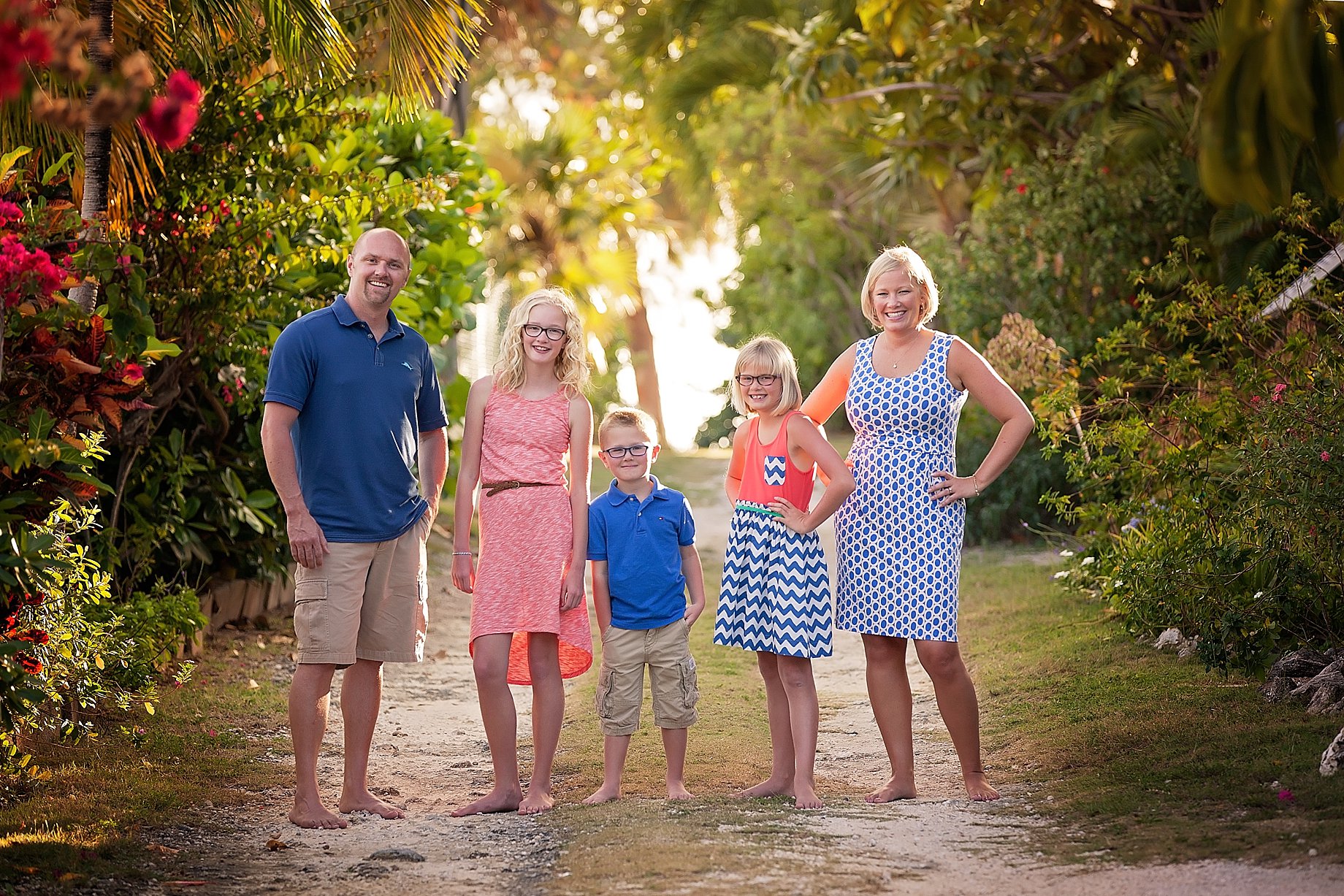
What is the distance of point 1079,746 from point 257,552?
4.97 metres

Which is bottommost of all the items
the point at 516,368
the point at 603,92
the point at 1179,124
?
the point at 516,368

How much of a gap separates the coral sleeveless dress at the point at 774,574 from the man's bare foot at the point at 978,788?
664 mm

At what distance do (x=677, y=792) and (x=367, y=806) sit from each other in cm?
110

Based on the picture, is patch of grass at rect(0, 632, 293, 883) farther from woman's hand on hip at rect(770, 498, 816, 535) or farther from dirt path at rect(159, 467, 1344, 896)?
woman's hand on hip at rect(770, 498, 816, 535)

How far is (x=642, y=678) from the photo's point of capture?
5.06 metres

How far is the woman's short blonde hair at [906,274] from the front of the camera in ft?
16.7

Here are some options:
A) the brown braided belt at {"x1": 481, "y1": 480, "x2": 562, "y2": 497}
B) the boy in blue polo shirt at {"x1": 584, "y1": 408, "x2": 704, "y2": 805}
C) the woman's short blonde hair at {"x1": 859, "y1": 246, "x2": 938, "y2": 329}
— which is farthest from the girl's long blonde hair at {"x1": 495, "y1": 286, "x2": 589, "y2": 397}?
the woman's short blonde hair at {"x1": 859, "y1": 246, "x2": 938, "y2": 329}

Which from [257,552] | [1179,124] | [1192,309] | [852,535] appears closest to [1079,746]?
[852,535]

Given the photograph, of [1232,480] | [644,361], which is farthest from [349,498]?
[644,361]

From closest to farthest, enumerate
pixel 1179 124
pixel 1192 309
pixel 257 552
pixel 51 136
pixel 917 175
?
pixel 51 136 < pixel 1192 309 < pixel 257 552 < pixel 1179 124 < pixel 917 175

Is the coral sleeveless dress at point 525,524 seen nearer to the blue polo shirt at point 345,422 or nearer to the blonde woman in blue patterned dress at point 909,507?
the blue polo shirt at point 345,422

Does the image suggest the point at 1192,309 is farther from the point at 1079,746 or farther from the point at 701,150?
the point at 701,150

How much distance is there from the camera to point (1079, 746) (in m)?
5.62

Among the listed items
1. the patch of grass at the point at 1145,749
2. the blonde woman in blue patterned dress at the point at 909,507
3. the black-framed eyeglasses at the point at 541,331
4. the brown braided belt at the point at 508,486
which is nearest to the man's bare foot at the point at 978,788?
the blonde woman in blue patterned dress at the point at 909,507
